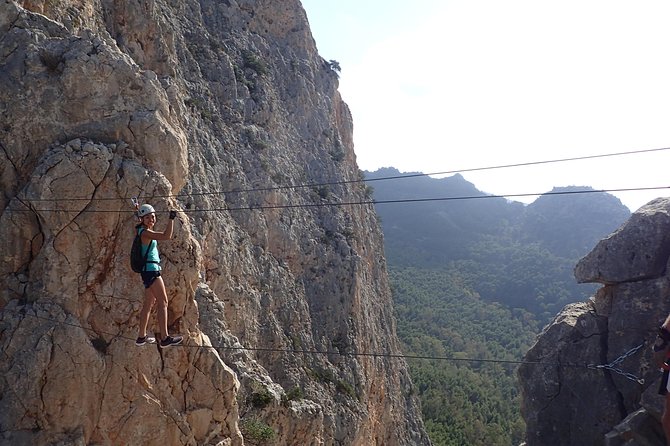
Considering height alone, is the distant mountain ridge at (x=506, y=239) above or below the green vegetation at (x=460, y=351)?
above

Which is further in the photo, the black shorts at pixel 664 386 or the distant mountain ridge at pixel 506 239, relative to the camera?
the distant mountain ridge at pixel 506 239

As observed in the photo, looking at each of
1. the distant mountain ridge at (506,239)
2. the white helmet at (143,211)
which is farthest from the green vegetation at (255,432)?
the distant mountain ridge at (506,239)

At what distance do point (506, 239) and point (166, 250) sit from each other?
137130 millimetres

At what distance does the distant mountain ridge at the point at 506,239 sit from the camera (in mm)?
103125

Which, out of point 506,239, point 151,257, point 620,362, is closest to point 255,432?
point 151,257

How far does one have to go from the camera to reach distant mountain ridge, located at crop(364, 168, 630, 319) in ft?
338

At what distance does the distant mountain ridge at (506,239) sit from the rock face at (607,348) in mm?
84020

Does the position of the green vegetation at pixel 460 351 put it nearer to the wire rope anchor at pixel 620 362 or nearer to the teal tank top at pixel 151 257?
the wire rope anchor at pixel 620 362

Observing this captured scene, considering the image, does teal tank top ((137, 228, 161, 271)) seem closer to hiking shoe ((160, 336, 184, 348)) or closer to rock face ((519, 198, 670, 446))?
hiking shoe ((160, 336, 184, 348))

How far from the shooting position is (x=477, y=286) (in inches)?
4176

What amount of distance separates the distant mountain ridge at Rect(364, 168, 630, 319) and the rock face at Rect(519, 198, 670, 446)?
8402cm

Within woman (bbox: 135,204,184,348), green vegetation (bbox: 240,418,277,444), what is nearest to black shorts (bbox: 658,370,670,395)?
woman (bbox: 135,204,184,348)

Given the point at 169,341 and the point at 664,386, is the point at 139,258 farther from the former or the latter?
the point at 664,386

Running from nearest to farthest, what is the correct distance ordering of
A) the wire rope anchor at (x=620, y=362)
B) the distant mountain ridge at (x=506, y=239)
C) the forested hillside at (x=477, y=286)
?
the wire rope anchor at (x=620, y=362) → the forested hillside at (x=477, y=286) → the distant mountain ridge at (x=506, y=239)
